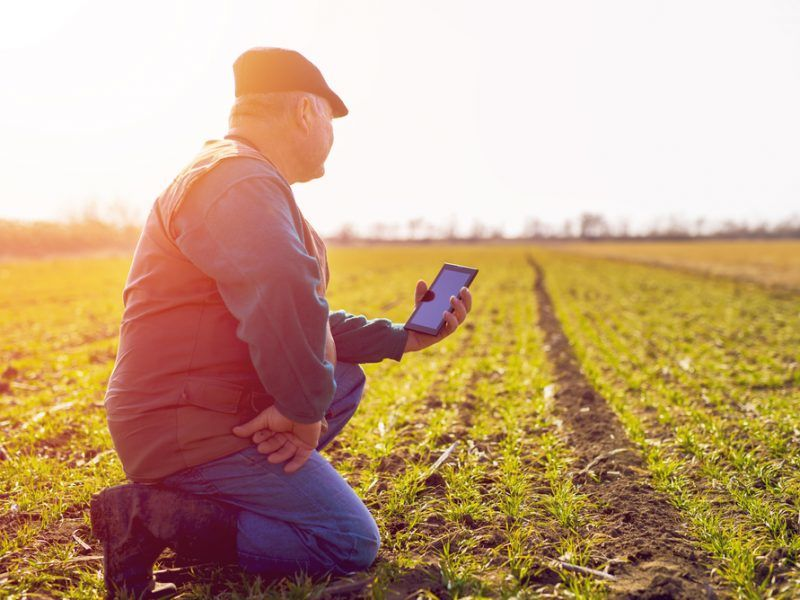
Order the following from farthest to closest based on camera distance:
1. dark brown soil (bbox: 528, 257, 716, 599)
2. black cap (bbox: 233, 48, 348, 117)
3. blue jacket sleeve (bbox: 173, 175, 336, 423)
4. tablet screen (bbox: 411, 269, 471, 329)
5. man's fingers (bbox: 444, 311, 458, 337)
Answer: tablet screen (bbox: 411, 269, 471, 329) < man's fingers (bbox: 444, 311, 458, 337) < dark brown soil (bbox: 528, 257, 716, 599) < black cap (bbox: 233, 48, 348, 117) < blue jacket sleeve (bbox: 173, 175, 336, 423)

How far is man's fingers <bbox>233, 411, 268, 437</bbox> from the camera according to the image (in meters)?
2.56

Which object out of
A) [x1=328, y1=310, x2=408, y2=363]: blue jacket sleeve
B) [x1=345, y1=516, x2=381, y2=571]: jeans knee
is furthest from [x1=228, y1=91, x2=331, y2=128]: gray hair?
[x1=345, y1=516, x2=381, y2=571]: jeans knee

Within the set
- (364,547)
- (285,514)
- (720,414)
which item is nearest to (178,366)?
(285,514)

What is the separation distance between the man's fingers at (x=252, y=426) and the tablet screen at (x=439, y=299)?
113 centimetres

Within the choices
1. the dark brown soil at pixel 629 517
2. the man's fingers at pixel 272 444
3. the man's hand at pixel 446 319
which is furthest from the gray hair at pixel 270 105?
the dark brown soil at pixel 629 517

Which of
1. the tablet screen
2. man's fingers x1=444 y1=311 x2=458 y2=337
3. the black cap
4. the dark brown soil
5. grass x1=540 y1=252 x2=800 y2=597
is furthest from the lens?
the tablet screen

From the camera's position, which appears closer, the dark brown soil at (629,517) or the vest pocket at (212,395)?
the vest pocket at (212,395)

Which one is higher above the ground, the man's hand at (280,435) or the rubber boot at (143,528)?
the man's hand at (280,435)

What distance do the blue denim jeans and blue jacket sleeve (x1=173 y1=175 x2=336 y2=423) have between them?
0.45 metres

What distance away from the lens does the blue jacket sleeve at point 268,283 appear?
2.24 meters

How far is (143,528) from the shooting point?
8.33ft

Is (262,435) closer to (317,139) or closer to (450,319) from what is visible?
(450,319)

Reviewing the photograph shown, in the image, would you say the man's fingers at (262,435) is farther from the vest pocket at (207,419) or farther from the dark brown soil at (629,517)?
the dark brown soil at (629,517)

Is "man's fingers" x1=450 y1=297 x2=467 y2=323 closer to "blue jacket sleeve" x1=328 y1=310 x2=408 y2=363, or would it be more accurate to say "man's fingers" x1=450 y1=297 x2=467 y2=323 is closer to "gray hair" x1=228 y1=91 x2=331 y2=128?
"blue jacket sleeve" x1=328 y1=310 x2=408 y2=363
